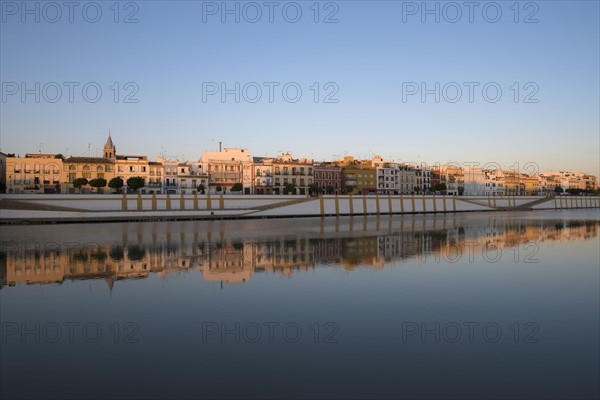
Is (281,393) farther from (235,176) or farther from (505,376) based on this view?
(235,176)

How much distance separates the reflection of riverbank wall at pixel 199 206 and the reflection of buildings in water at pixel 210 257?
2702 cm

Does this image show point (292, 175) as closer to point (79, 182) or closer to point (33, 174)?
point (79, 182)

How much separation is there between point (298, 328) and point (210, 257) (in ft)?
43.9

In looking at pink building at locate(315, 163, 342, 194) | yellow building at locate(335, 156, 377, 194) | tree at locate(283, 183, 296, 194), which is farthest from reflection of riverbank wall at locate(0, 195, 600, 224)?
yellow building at locate(335, 156, 377, 194)

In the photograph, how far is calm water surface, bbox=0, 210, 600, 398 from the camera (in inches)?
331

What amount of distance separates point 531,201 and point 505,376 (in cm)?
12097

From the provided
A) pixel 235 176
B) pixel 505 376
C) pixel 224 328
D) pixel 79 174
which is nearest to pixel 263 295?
pixel 224 328

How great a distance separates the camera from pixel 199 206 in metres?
67.5

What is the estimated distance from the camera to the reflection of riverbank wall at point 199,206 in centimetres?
5566

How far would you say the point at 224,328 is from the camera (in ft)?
38.6

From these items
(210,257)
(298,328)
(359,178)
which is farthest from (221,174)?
(298,328)

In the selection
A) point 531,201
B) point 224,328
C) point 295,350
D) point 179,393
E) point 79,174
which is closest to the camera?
point 179,393

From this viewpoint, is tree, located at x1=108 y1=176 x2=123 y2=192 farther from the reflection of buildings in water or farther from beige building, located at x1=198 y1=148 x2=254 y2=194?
the reflection of buildings in water

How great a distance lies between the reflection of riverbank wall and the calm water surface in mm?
35904
